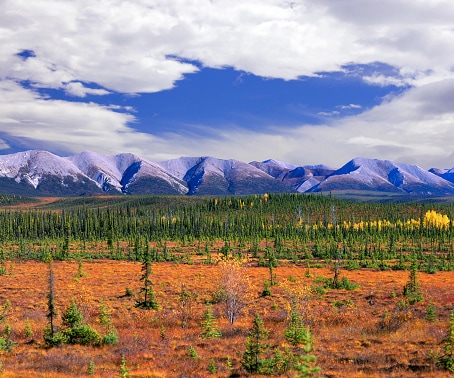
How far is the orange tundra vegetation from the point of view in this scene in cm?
1923

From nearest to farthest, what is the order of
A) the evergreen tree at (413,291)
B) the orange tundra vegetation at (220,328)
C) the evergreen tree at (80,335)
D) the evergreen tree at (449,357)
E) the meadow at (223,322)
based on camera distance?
the evergreen tree at (449,357), the meadow at (223,322), the orange tundra vegetation at (220,328), the evergreen tree at (80,335), the evergreen tree at (413,291)

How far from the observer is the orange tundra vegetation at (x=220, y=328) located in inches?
757

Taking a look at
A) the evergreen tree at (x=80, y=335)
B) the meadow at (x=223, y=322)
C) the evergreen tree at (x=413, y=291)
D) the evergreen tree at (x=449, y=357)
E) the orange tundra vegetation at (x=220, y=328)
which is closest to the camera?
the evergreen tree at (x=449, y=357)

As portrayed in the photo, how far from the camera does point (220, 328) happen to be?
3089cm

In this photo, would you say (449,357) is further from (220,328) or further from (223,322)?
(223,322)

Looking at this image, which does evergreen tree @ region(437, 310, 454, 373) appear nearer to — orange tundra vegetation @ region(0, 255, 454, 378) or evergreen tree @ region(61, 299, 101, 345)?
orange tundra vegetation @ region(0, 255, 454, 378)

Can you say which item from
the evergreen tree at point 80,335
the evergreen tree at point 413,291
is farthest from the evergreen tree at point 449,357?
the evergreen tree at point 413,291

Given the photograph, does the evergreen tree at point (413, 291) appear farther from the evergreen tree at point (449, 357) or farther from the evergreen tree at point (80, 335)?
the evergreen tree at point (80, 335)

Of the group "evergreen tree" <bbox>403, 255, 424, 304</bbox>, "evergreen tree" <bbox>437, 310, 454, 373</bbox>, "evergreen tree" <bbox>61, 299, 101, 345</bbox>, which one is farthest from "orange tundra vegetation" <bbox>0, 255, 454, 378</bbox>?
"evergreen tree" <bbox>403, 255, 424, 304</bbox>

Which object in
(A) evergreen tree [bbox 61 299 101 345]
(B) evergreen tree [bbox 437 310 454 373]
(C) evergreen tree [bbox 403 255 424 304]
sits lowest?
(C) evergreen tree [bbox 403 255 424 304]

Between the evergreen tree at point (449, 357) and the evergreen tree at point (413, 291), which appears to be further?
the evergreen tree at point (413, 291)

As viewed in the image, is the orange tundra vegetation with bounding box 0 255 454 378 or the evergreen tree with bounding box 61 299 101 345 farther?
the evergreen tree with bounding box 61 299 101 345

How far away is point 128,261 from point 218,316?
211 feet

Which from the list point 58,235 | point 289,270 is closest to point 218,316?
point 289,270
